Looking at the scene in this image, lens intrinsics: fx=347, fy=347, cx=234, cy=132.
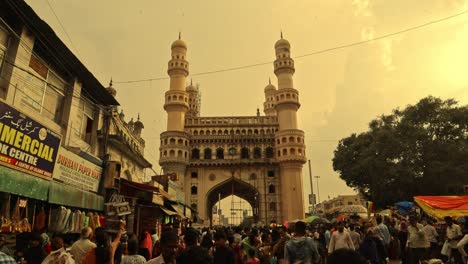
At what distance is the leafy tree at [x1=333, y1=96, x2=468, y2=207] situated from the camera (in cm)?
2948

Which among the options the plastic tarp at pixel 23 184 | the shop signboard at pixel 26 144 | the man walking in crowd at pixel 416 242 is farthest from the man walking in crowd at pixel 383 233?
the shop signboard at pixel 26 144

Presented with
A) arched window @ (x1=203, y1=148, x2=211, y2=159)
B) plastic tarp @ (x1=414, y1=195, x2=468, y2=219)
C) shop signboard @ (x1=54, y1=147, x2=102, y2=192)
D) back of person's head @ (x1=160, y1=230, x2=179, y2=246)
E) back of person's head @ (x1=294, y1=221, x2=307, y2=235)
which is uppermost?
arched window @ (x1=203, y1=148, x2=211, y2=159)

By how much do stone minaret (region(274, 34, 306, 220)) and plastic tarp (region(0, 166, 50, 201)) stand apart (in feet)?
124

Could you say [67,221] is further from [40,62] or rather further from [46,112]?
[40,62]

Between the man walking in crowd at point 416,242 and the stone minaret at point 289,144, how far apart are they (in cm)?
3451

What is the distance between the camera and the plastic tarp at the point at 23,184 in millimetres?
7910

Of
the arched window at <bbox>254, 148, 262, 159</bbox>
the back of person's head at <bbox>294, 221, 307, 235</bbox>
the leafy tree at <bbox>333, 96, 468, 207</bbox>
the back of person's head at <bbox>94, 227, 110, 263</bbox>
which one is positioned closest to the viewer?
the back of person's head at <bbox>94, 227, 110, 263</bbox>

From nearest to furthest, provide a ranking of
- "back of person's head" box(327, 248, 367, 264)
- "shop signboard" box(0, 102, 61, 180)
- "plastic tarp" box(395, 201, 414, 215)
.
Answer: "back of person's head" box(327, 248, 367, 264) → "shop signboard" box(0, 102, 61, 180) → "plastic tarp" box(395, 201, 414, 215)

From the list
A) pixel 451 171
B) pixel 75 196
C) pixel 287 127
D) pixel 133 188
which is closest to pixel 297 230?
pixel 75 196

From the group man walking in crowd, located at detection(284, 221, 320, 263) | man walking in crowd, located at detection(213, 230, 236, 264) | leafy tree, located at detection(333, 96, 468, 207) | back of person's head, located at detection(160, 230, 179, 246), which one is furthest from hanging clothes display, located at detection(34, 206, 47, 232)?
leafy tree, located at detection(333, 96, 468, 207)

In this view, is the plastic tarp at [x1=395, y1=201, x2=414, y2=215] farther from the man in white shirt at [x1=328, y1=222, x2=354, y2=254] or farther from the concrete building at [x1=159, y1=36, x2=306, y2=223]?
the concrete building at [x1=159, y1=36, x2=306, y2=223]

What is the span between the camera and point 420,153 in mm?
30938

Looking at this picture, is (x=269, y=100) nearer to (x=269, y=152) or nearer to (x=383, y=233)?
(x=269, y=152)

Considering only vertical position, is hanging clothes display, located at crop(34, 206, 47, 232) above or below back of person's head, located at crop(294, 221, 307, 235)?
→ above
